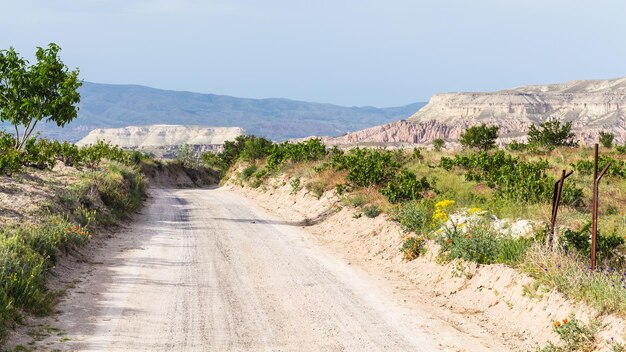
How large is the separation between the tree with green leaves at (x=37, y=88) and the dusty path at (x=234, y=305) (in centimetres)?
772

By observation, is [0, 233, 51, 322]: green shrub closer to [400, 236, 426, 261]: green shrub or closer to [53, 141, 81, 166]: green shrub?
[400, 236, 426, 261]: green shrub

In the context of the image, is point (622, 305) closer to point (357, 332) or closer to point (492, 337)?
point (492, 337)

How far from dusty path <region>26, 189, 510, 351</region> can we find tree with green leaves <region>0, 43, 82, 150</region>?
7.72 meters

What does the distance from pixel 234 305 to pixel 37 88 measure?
1556 cm

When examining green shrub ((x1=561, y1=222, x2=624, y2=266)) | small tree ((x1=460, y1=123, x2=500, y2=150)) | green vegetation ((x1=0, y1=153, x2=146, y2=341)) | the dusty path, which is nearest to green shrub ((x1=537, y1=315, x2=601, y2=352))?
the dusty path

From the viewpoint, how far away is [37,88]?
2181 centimetres

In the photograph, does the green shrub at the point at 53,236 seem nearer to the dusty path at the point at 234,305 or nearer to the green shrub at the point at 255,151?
the dusty path at the point at 234,305

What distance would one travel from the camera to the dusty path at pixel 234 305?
27.8ft

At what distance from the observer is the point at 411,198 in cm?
1942

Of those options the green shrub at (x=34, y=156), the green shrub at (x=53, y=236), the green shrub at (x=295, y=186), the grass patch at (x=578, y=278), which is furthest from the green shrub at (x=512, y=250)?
the green shrub at (x=295, y=186)

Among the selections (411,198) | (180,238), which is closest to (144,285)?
(180,238)

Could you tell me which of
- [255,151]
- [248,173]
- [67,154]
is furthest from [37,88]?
[255,151]

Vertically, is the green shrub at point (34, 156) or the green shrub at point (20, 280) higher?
the green shrub at point (34, 156)

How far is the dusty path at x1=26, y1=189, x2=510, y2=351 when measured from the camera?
8.48 m
